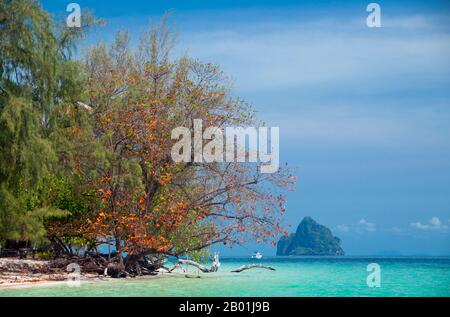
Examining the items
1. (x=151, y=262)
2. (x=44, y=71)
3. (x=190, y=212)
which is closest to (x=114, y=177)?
(x=190, y=212)

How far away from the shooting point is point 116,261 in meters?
20.4

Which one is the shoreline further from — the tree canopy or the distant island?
the distant island

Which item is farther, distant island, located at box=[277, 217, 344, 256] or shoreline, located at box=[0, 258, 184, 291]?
distant island, located at box=[277, 217, 344, 256]

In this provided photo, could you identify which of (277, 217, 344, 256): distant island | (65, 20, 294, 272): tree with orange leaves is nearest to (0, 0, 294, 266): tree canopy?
(65, 20, 294, 272): tree with orange leaves

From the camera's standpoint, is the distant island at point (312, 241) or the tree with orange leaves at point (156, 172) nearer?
the tree with orange leaves at point (156, 172)

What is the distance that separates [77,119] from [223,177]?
4.49 meters

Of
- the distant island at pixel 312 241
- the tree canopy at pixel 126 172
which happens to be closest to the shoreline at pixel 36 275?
the tree canopy at pixel 126 172

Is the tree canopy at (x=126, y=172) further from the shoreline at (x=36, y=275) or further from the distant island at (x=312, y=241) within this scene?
the distant island at (x=312, y=241)

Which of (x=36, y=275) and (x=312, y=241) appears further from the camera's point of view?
(x=312, y=241)

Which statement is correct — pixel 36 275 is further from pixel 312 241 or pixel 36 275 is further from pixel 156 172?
pixel 312 241

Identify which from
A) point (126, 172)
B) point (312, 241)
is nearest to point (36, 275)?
point (126, 172)

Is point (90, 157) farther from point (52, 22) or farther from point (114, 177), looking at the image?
point (52, 22)

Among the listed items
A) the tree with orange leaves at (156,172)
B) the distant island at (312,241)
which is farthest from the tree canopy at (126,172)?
the distant island at (312,241)

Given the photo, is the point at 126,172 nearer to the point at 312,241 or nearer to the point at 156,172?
the point at 156,172
